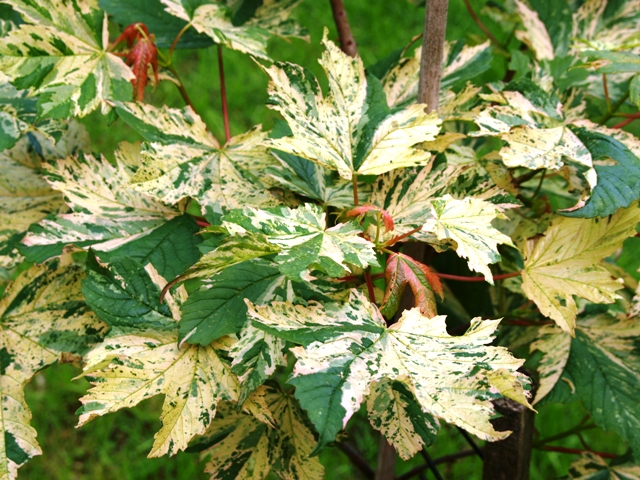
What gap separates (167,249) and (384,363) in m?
0.32

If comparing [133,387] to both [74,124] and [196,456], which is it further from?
[196,456]

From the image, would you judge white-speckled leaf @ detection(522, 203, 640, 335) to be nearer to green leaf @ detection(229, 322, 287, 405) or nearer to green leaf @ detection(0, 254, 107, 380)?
green leaf @ detection(229, 322, 287, 405)

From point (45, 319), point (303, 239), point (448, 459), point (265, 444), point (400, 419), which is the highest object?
point (303, 239)

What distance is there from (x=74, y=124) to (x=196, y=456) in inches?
44.6

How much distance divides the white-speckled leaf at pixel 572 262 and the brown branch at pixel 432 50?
21 centimetres

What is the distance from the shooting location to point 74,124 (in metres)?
0.92

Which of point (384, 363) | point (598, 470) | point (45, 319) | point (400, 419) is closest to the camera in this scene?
point (384, 363)

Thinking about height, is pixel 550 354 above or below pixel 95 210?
below

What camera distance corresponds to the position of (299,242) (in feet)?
1.88

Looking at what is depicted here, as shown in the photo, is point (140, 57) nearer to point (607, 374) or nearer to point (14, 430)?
point (14, 430)

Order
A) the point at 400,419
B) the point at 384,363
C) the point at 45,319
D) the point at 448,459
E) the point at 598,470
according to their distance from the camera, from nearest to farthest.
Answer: the point at 384,363
the point at 400,419
the point at 45,319
the point at 598,470
the point at 448,459

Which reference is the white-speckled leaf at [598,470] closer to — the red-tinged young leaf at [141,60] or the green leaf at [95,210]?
the green leaf at [95,210]

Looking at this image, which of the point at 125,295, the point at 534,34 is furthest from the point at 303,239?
the point at 534,34

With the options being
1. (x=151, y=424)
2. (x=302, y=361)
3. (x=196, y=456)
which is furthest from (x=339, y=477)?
(x=302, y=361)
